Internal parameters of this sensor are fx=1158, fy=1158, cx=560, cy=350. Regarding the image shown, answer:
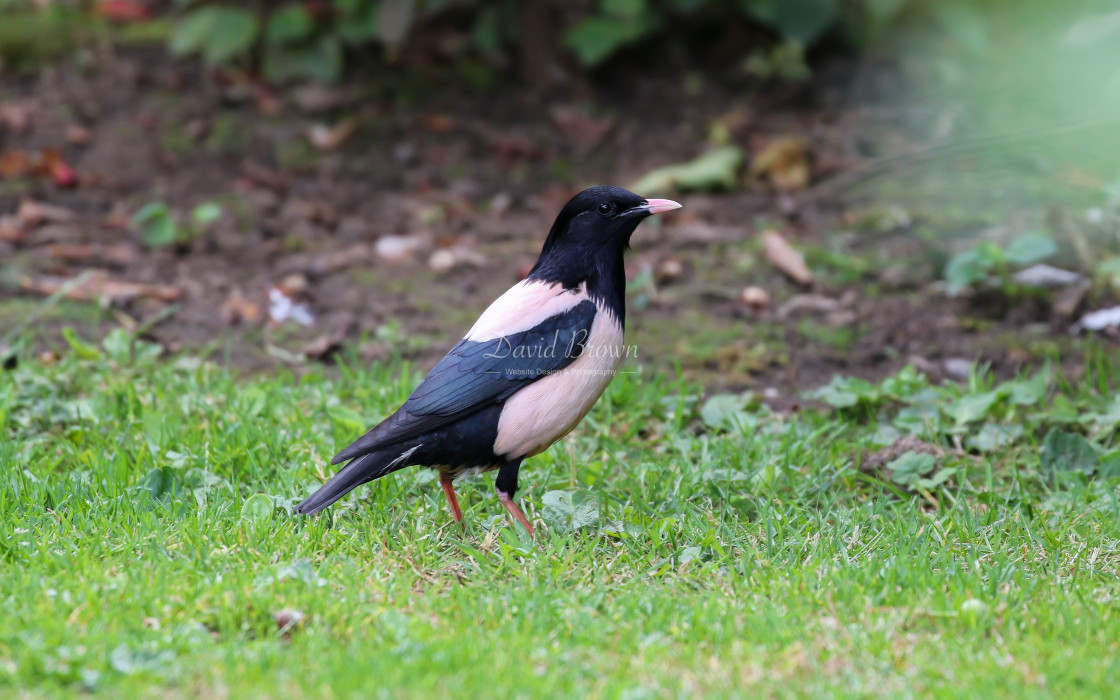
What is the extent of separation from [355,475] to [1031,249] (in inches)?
150

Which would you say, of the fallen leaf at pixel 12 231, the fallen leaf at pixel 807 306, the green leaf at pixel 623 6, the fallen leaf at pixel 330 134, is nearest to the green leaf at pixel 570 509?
the fallen leaf at pixel 807 306

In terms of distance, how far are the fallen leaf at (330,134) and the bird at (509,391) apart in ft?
14.7

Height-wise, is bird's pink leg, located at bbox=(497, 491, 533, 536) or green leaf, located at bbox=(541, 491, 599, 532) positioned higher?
bird's pink leg, located at bbox=(497, 491, 533, 536)

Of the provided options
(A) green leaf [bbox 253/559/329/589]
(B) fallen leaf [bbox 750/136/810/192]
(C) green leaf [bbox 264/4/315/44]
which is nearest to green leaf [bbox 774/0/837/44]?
(B) fallen leaf [bbox 750/136/810/192]

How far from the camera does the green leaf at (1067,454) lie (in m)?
4.80

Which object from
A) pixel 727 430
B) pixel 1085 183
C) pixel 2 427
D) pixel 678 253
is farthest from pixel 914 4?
pixel 2 427

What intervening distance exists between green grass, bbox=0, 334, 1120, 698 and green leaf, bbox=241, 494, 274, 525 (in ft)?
0.09

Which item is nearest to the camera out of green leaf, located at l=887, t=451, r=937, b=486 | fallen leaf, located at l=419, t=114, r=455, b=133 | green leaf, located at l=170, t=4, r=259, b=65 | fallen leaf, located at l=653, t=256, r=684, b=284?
green leaf, located at l=887, t=451, r=937, b=486

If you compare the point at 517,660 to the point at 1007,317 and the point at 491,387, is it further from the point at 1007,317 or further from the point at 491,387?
the point at 1007,317

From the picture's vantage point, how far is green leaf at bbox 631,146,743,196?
25.4 feet

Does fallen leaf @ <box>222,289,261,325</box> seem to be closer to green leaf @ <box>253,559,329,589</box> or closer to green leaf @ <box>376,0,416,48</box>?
green leaf @ <box>376,0,416,48</box>

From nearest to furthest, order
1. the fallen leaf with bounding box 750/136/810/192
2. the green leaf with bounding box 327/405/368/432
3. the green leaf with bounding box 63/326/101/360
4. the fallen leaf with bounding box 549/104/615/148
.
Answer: the green leaf with bounding box 327/405/368/432 → the green leaf with bounding box 63/326/101/360 → the fallen leaf with bounding box 750/136/810/192 → the fallen leaf with bounding box 549/104/615/148

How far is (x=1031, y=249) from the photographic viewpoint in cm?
597

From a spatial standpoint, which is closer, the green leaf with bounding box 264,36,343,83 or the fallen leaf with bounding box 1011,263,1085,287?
the fallen leaf with bounding box 1011,263,1085,287
